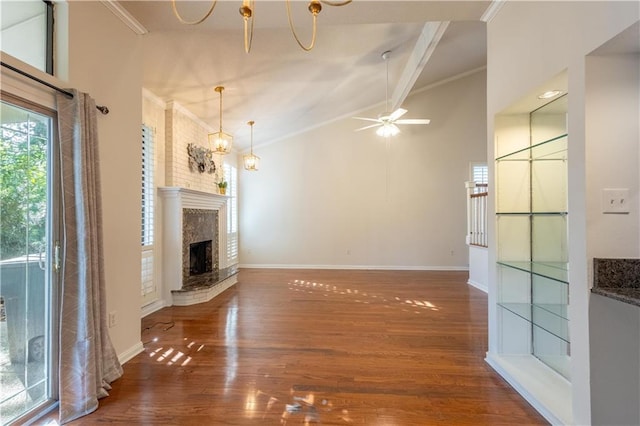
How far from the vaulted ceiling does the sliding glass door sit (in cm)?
127

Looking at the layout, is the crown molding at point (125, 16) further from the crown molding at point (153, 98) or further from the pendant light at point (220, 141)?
the pendant light at point (220, 141)

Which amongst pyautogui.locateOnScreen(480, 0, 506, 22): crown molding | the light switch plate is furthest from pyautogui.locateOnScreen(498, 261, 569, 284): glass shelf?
pyautogui.locateOnScreen(480, 0, 506, 22): crown molding

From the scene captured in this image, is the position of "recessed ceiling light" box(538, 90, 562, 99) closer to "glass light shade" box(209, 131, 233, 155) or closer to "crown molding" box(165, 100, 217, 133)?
"glass light shade" box(209, 131, 233, 155)

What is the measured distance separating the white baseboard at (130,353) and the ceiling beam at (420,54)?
4.94 metres

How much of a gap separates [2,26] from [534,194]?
3.85 meters

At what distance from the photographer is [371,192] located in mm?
6922

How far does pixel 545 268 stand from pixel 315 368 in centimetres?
201

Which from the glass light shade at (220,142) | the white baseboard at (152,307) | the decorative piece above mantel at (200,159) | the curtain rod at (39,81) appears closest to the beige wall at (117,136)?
the curtain rod at (39,81)

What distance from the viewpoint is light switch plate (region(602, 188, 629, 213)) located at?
4.80 ft

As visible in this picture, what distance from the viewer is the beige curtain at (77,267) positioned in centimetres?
183

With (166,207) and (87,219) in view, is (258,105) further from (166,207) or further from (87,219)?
(87,219)

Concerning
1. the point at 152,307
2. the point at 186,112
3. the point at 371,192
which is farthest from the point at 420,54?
the point at 152,307

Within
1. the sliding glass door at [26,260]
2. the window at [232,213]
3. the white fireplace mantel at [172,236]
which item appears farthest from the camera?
the window at [232,213]

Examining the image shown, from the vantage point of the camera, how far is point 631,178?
147 cm
